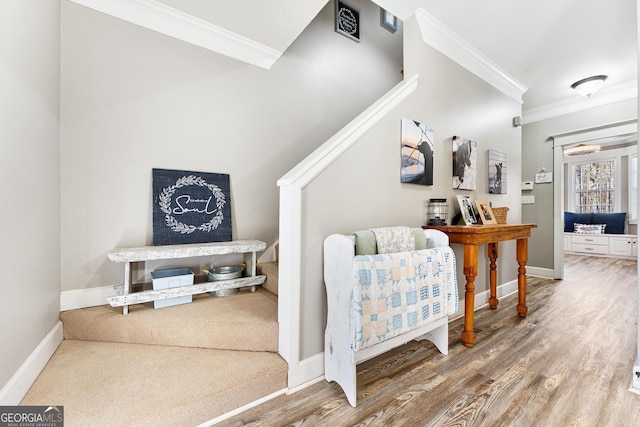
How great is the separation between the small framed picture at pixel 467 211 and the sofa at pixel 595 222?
6171 millimetres

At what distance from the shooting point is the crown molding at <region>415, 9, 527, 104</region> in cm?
219

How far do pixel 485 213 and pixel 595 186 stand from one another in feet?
22.1

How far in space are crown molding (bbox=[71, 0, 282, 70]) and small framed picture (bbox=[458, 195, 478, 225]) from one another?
6.76 ft

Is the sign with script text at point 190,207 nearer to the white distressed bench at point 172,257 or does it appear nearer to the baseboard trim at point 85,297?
the white distressed bench at point 172,257

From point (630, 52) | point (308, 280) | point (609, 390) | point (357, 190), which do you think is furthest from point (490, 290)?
point (630, 52)

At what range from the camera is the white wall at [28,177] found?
1062 millimetres

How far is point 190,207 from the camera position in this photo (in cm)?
202

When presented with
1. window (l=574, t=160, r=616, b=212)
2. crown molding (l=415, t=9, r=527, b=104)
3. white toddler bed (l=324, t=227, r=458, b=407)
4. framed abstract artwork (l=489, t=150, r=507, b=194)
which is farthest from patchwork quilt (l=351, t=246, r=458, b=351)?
window (l=574, t=160, r=616, b=212)

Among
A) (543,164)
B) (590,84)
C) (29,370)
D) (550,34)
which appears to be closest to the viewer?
(29,370)

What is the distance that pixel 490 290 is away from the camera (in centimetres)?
278

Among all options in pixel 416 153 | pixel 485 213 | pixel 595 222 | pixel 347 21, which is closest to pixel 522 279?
pixel 485 213

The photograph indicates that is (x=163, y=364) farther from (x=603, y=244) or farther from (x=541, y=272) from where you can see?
(x=603, y=244)

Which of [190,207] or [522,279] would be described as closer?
[190,207]

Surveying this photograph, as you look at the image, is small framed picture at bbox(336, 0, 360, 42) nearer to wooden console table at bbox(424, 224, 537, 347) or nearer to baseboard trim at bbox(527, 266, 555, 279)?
wooden console table at bbox(424, 224, 537, 347)
